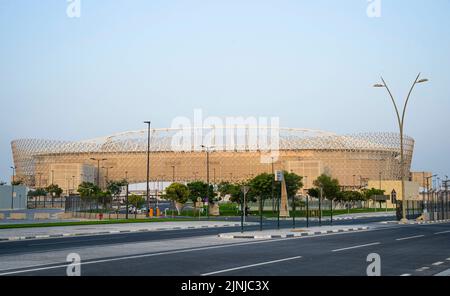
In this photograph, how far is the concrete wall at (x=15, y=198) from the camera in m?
84.8

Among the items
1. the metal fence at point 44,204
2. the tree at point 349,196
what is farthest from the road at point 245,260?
the tree at point 349,196

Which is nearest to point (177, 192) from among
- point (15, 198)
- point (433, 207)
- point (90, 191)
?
point (433, 207)

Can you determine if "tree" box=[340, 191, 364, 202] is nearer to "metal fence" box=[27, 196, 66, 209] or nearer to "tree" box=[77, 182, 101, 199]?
"tree" box=[77, 182, 101, 199]

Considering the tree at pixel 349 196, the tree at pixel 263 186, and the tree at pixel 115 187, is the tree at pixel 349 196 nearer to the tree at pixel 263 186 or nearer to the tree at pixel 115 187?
the tree at pixel 263 186

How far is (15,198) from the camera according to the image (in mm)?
89500

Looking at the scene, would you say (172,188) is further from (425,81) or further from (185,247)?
(185,247)

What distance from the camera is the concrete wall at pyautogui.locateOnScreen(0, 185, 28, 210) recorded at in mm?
84750

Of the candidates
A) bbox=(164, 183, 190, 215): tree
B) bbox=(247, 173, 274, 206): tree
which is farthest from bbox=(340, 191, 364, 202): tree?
bbox=(164, 183, 190, 215): tree

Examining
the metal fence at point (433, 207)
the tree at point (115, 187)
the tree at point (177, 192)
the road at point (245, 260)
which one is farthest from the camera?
the tree at point (115, 187)

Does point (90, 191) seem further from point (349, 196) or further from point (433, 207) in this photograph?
point (433, 207)

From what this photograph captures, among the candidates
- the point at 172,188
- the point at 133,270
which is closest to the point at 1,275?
the point at 133,270

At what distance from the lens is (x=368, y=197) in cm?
11444
